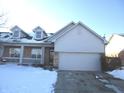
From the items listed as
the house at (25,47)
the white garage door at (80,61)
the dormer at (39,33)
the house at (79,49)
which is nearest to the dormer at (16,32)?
the house at (25,47)

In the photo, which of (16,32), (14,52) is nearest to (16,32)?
(16,32)

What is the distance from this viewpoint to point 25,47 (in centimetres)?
3195

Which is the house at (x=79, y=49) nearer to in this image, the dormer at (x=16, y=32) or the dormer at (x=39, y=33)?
the dormer at (x=39, y=33)

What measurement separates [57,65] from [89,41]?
16.4 feet

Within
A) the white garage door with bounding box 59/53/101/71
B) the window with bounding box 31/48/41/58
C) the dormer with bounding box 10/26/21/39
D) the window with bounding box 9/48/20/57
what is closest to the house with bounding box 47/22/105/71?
the white garage door with bounding box 59/53/101/71

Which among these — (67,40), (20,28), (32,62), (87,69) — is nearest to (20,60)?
(32,62)

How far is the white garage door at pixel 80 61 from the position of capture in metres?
27.0

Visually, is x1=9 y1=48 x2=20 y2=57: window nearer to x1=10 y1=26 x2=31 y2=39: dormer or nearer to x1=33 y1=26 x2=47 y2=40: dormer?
x1=10 y1=26 x2=31 y2=39: dormer

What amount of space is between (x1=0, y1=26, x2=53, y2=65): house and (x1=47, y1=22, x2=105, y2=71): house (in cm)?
376

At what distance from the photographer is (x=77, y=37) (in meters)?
27.3

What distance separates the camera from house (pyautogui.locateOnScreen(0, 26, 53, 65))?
30.7 metres

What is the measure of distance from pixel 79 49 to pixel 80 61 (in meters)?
1.50

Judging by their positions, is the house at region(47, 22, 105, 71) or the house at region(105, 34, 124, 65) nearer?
the house at region(47, 22, 105, 71)

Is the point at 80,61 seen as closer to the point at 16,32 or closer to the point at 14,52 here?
the point at 14,52
